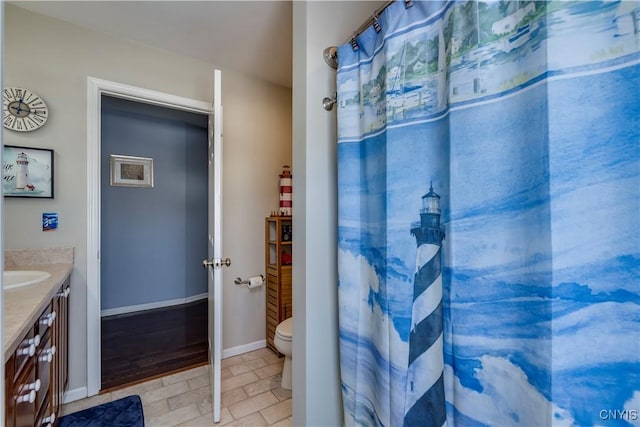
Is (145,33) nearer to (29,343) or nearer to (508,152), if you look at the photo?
(29,343)

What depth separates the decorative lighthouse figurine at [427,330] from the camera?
0.85m

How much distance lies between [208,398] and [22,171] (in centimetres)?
181

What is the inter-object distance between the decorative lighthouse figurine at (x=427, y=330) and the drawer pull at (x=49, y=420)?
151 cm

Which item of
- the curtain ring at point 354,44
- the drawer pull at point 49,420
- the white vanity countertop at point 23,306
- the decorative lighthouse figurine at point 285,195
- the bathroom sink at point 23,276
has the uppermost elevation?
the curtain ring at point 354,44

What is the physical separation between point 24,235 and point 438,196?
2341 mm

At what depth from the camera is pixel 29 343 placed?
97cm

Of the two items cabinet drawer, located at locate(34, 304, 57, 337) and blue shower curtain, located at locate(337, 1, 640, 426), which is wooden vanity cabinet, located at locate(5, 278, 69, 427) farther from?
blue shower curtain, located at locate(337, 1, 640, 426)

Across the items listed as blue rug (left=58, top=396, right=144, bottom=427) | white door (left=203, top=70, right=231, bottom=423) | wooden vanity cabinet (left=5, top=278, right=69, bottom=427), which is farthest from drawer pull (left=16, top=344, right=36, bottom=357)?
blue rug (left=58, top=396, right=144, bottom=427)

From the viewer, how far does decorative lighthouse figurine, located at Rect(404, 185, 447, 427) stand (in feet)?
2.77

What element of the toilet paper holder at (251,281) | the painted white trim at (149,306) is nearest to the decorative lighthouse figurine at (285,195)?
the toilet paper holder at (251,281)

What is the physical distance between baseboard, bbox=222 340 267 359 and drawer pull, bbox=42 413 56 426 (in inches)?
43.5

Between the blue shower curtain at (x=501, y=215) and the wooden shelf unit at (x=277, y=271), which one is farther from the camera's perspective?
the wooden shelf unit at (x=277, y=271)

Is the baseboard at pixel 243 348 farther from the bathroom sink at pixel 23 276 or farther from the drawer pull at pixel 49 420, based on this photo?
the bathroom sink at pixel 23 276

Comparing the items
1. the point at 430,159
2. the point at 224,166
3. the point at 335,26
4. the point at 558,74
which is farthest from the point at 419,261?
the point at 224,166
